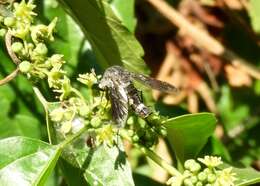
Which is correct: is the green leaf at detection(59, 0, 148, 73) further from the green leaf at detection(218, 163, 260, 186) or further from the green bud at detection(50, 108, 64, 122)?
the green leaf at detection(218, 163, 260, 186)

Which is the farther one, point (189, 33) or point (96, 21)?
point (189, 33)

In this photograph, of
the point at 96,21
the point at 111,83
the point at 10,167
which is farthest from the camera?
the point at 96,21

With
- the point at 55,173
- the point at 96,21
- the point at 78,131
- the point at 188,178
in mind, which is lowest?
the point at 55,173

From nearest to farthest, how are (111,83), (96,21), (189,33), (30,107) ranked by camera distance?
(111,83) < (96,21) < (30,107) < (189,33)

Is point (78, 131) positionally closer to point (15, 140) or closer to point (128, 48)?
point (15, 140)

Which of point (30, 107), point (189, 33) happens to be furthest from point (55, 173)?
point (189, 33)

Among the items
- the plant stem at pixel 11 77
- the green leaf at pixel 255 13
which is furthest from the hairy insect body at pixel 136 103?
the green leaf at pixel 255 13

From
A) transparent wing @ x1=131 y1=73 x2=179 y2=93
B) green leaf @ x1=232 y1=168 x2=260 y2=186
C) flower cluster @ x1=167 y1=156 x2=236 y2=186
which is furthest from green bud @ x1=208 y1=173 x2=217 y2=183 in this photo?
transparent wing @ x1=131 y1=73 x2=179 y2=93
